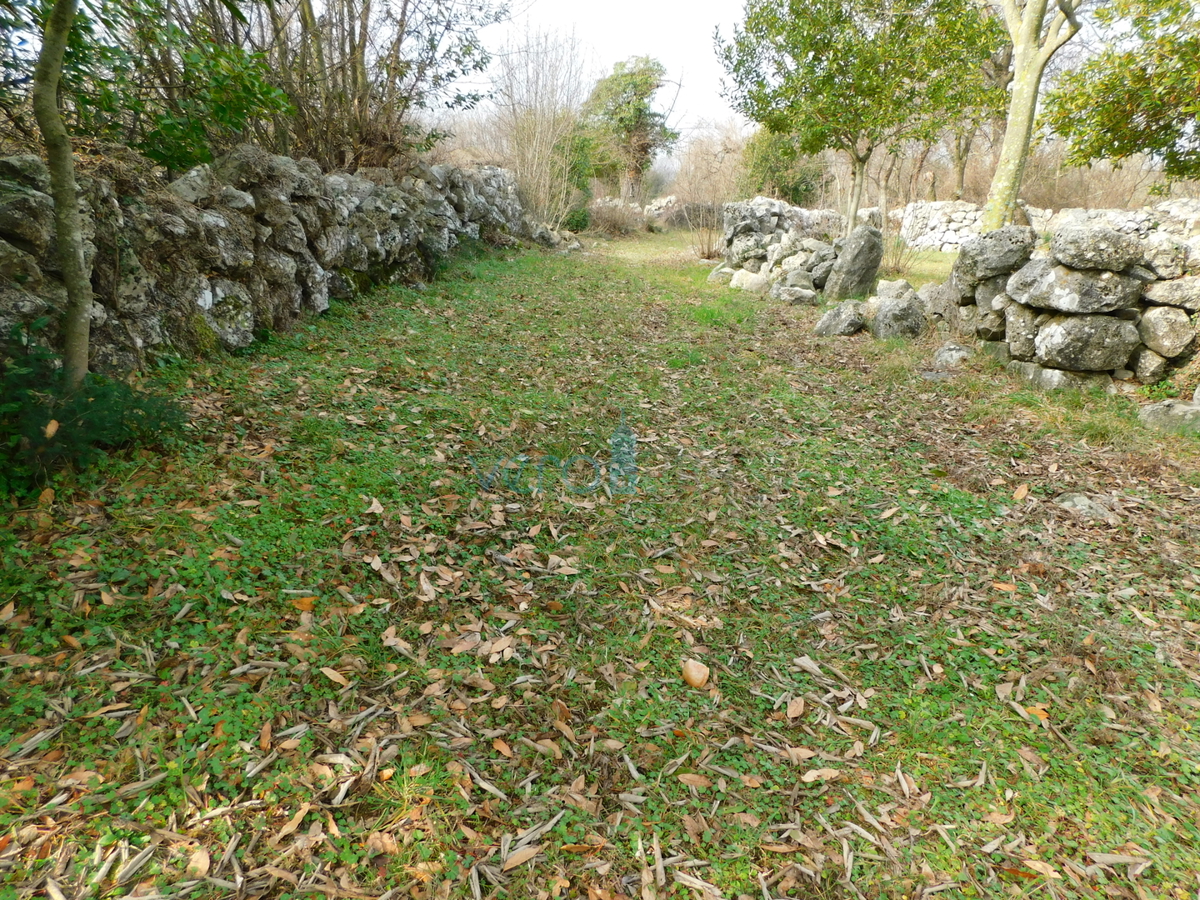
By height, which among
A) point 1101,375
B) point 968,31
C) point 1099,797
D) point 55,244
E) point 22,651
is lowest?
point 1099,797

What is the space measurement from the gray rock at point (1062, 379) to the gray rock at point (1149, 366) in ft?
0.69

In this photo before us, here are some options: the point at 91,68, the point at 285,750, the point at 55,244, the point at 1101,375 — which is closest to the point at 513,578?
the point at 285,750

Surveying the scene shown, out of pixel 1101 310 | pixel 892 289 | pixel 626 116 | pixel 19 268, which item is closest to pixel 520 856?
pixel 19 268

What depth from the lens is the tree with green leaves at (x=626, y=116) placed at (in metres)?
23.9

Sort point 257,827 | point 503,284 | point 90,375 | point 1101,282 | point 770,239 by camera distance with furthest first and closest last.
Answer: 1. point 770,239
2. point 503,284
3. point 1101,282
4. point 90,375
5. point 257,827

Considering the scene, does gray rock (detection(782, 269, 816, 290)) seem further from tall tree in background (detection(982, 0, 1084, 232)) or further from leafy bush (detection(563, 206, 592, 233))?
leafy bush (detection(563, 206, 592, 233))

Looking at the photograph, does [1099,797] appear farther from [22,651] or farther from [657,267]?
[657,267]

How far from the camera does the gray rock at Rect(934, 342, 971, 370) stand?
6.25 m

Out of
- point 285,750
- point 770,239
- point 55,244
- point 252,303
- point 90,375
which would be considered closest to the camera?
point 285,750

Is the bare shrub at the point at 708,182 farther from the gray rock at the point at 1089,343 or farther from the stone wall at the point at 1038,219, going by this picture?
the gray rock at the point at 1089,343

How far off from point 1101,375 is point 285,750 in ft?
21.9

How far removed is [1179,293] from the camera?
193 inches

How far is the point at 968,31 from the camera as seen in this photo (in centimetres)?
934

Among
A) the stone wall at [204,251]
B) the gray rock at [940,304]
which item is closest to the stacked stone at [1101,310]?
the gray rock at [940,304]
